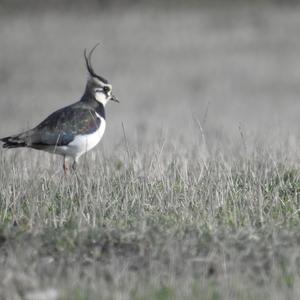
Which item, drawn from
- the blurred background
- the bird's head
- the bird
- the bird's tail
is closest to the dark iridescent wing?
the bird

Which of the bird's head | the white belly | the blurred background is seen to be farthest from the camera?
the blurred background

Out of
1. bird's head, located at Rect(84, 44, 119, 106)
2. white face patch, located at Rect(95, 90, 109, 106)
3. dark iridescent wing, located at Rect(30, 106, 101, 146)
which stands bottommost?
dark iridescent wing, located at Rect(30, 106, 101, 146)

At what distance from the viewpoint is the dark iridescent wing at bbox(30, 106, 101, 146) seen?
29.0 ft

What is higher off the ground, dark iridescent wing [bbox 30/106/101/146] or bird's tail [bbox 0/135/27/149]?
dark iridescent wing [bbox 30/106/101/146]

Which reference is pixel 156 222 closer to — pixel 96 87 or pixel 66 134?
pixel 66 134

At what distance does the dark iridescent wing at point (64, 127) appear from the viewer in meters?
8.85

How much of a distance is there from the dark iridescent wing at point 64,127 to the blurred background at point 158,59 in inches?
310

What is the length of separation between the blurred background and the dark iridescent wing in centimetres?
788

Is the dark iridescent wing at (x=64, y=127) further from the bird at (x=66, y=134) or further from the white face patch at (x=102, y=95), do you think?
the white face patch at (x=102, y=95)

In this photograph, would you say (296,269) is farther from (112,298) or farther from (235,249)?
(112,298)

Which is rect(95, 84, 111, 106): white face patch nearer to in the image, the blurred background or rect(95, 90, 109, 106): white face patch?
rect(95, 90, 109, 106): white face patch

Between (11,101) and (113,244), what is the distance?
637 inches

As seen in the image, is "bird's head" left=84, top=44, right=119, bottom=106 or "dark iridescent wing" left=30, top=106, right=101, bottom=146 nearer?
"dark iridescent wing" left=30, top=106, right=101, bottom=146

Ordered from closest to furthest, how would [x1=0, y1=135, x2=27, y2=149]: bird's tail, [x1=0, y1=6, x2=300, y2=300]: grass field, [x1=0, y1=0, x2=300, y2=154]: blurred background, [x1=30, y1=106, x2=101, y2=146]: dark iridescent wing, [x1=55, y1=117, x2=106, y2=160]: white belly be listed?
[x1=0, y1=6, x2=300, y2=300]: grass field, [x1=0, y1=135, x2=27, y2=149]: bird's tail, [x1=30, y1=106, x2=101, y2=146]: dark iridescent wing, [x1=55, y1=117, x2=106, y2=160]: white belly, [x1=0, y1=0, x2=300, y2=154]: blurred background
